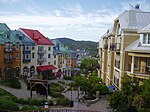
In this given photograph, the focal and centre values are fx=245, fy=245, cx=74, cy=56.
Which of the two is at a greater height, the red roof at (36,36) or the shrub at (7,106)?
the red roof at (36,36)

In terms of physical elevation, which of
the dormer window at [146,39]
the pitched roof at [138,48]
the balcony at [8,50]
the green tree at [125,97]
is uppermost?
the dormer window at [146,39]

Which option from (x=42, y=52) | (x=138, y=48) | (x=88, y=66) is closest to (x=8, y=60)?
(x=42, y=52)

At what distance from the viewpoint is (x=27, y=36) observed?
53344mm

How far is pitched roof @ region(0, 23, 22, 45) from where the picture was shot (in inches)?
1783

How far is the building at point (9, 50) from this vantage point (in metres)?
45.0

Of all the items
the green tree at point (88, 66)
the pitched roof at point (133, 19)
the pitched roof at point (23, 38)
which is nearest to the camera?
the pitched roof at point (133, 19)

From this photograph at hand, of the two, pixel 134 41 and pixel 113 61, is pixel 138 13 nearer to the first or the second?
pixel 134 41

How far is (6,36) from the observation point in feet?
152

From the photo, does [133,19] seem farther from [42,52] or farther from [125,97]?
[42,52]

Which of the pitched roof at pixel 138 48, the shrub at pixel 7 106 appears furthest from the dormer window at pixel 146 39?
the shrub at pixel 7 106

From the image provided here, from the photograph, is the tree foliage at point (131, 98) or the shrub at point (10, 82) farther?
the shrub at point (10, 82)

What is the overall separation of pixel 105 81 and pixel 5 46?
63.4 feet

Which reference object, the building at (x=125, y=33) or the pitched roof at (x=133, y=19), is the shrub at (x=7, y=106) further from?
the pitched roof at (x=133, y=19)

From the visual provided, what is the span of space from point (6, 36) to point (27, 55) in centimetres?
695
